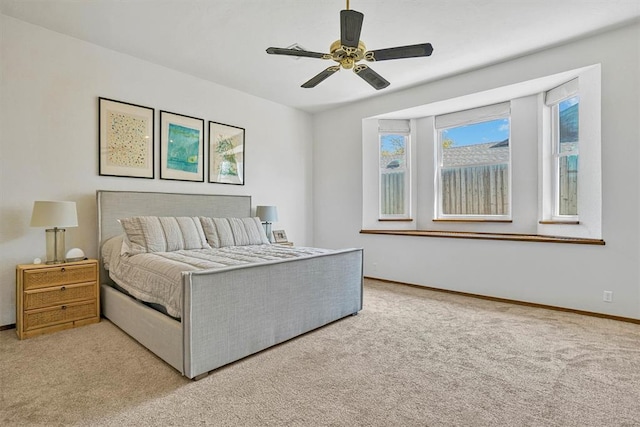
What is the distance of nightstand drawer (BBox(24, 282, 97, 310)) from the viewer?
2.73 m

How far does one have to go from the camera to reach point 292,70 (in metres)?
4.08

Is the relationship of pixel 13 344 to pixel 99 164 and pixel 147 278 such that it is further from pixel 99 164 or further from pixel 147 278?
pixel 99 164

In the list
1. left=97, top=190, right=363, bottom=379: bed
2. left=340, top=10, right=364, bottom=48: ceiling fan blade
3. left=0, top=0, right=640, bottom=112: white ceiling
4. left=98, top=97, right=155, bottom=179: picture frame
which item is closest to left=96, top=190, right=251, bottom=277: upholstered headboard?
left=97, top=190, right=363, bottom=379: bed

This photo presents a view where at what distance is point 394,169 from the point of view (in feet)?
18.0

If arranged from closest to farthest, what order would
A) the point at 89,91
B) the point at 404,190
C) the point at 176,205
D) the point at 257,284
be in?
1. the point at 257,284
2. the point at 89,91
3. the point at 176,205
4. the point at 404,190

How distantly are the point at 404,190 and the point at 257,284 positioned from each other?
3684 mm

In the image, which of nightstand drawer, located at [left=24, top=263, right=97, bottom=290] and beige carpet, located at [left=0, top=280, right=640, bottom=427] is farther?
nightstand drawer, located at [left=24, top=263, right=97, bottom=290]

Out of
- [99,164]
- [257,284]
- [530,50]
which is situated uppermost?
[530,50]

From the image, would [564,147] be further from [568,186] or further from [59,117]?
[59,117]

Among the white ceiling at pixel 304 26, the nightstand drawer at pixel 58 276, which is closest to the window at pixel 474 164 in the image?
the white ceiling at pixel 304 26

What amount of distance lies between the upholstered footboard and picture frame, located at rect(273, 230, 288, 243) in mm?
2139

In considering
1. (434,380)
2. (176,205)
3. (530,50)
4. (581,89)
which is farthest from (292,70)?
(434,380)

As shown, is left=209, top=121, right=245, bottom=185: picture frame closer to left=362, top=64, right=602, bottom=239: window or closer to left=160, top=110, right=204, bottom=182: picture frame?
left=160, top=110, right=204, bottom=182: picture frame

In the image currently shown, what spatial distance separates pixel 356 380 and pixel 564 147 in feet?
12.6
